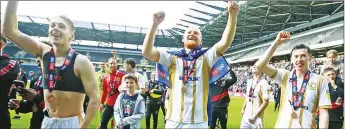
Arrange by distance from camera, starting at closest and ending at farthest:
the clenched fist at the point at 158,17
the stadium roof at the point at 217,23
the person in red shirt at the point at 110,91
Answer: the clenched fist at the point at 158,17
the person in red shirt at the point at 110,91
the stadium roof at the point at 217,23

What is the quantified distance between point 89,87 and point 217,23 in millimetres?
42855

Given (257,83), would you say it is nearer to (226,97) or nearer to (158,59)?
(226,97)

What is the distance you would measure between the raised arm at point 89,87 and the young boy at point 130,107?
103 inches

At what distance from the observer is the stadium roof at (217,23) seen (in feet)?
119

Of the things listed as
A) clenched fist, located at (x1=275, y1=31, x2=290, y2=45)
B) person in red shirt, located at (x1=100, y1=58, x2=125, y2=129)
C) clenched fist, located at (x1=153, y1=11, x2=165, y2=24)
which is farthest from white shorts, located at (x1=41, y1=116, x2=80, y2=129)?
person in red shirt, located at (x1=100, y1=58, x2=125, y2=129)

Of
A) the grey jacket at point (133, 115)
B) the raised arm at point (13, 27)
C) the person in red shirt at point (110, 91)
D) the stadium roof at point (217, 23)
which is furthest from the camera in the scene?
the stadium roof at point (217, 23)

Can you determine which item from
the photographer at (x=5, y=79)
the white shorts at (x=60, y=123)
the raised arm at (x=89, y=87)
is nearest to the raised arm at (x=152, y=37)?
the raised arm at (x=89, y=87)

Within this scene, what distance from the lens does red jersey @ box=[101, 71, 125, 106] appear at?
714 cm

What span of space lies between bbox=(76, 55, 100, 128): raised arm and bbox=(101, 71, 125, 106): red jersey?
421cm

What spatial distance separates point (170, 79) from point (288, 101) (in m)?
1.33

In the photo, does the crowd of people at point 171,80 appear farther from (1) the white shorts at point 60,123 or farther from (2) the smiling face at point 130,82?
(2) the smiling face at point 130,82

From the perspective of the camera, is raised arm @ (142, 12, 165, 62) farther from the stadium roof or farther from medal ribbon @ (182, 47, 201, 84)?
the stadium roof

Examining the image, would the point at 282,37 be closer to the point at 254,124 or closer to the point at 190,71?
the point at 190,71

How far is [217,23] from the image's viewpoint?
147 feet
